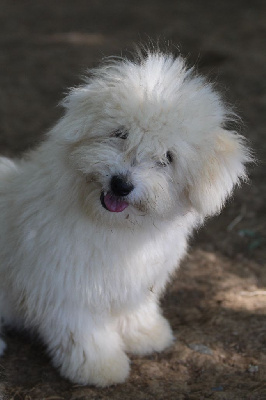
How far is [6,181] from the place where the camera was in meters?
2.95

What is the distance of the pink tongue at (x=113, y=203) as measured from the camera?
92.5 inches

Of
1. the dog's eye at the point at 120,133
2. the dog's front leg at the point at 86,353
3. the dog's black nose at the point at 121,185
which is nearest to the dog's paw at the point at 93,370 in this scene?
the dog's front leg at the point at 86,353

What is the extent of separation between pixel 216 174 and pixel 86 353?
118 cm

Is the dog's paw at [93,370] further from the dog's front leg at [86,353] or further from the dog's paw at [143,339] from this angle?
the dog's paw at [143,339]

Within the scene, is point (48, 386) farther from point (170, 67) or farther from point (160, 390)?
point (170, 67)

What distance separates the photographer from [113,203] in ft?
7.75

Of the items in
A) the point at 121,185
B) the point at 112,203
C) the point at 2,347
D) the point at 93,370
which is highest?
the point at 121,185

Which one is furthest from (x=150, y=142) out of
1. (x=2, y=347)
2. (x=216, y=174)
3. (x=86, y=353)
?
(x=2, y=347)

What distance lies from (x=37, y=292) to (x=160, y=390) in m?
0.84

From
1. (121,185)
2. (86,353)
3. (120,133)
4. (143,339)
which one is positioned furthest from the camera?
(143,339)

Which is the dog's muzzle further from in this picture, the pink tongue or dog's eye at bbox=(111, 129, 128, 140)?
dog's eye at bbox=(111, 129, 128, 140)

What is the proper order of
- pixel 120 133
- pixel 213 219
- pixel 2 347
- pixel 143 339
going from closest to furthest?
1. pixel 120 133
2. pixel 2 347
3. pixel 143 339
4. pixel 213 219

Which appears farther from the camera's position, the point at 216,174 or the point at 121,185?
the point at 216,174

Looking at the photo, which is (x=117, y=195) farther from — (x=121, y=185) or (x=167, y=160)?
(x=167, y=160)
